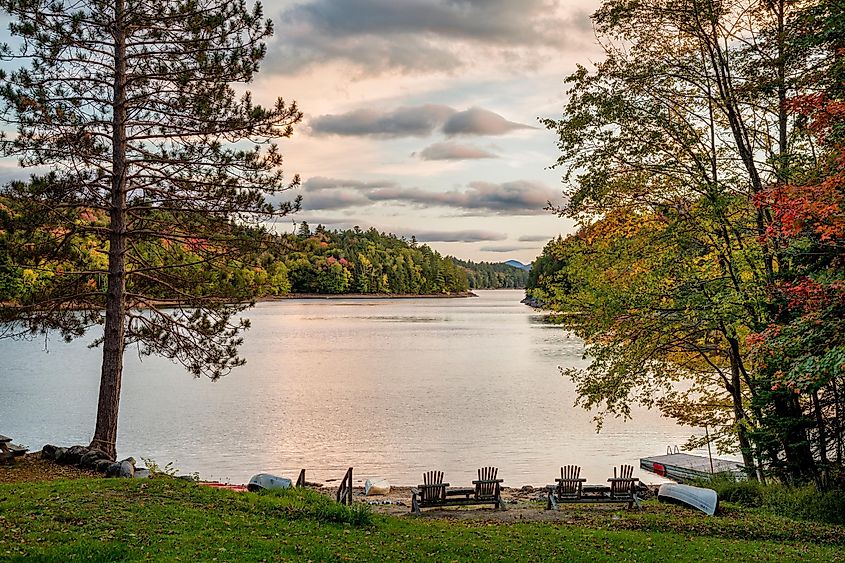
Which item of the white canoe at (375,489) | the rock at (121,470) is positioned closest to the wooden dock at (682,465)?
the white canoe at (375,489)

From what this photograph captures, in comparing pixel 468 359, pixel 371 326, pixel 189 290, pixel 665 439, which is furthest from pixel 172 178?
pixel 371 326

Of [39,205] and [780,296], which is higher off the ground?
[39,205]

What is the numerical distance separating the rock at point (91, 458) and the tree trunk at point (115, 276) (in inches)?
27.6

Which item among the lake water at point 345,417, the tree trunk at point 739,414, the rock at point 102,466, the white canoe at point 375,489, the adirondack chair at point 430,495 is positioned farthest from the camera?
the lake water at point 345,417

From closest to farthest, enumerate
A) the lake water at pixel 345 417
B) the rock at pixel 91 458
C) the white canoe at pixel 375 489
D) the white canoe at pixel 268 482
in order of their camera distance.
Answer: the rock at pixel 91 458
the white canoe at pixel 268 482
the white canoe at pixel 375 489
the lake water at pixel 345 417

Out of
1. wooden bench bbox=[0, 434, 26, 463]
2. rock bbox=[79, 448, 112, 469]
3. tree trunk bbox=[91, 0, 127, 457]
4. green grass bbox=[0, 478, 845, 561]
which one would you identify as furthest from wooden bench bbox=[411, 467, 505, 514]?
Answer: wooden bench bbox=[0, 434, 26, 463]

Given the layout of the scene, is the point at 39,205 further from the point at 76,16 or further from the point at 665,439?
the point at 665,439

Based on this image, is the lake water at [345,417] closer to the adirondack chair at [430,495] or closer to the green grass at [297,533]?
the adirondack chair at [430,495]

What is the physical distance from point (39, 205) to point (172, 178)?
8.97 feet

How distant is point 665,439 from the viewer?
30.4 m

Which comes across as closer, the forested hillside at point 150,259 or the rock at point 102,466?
the rock at point 102,466

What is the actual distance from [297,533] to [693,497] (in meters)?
9.91

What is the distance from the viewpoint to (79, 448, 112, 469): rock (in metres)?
14.3

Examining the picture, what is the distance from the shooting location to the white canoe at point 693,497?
1498cm
